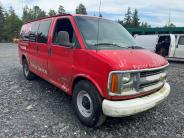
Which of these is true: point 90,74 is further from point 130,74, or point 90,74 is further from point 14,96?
point 14,96

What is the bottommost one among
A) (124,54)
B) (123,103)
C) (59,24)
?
(123,103)

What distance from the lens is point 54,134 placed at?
12.5 feet

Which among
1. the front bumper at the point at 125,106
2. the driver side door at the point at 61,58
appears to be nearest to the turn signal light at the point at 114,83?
the front bumper at the point at 125,106

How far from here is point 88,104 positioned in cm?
411

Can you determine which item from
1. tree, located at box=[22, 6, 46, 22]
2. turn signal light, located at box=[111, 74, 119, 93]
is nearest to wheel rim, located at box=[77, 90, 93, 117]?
turn signal light, located at box=[111, 74, 119, 93]

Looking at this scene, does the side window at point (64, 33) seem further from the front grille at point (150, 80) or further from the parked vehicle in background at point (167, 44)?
the parked vehicle in background at point (167, 44)

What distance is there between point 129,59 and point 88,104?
118 cm

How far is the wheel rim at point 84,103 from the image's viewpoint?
13.3 ft

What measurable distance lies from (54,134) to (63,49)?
176cm

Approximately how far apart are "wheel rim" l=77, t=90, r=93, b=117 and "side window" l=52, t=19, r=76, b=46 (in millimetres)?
1102

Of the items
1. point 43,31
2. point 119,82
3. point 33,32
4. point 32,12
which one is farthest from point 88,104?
point 32,12

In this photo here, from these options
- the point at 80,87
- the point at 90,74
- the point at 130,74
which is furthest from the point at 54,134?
the point at 130,74

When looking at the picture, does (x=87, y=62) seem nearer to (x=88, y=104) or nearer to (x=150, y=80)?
(x=88, y=104)

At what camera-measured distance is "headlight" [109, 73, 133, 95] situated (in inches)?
134
